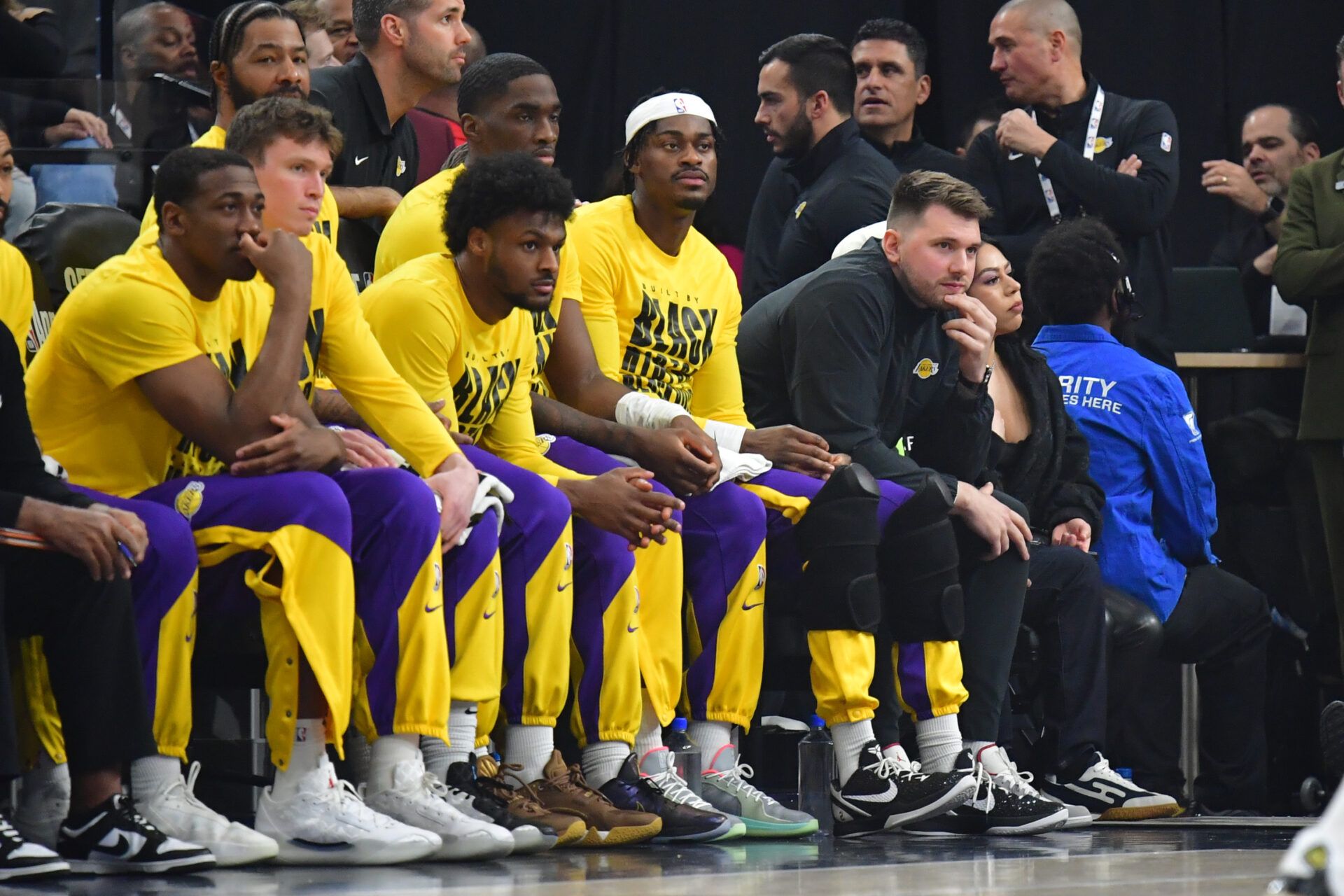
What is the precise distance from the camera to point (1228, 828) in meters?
4.30

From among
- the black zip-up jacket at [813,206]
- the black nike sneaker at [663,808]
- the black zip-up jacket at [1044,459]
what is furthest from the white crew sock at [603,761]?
the black zip-up jacket at [813,206]

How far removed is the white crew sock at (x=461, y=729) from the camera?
11.5 feet

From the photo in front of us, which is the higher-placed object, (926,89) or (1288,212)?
(926,89)

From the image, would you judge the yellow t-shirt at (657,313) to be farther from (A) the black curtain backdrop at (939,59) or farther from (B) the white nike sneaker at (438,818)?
(A) the black curtain backdrop at (939,59)

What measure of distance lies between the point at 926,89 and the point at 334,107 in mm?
2203

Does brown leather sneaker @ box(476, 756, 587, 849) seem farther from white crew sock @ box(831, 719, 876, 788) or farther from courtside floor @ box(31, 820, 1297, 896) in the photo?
white crew sock @ box(831, 719, 876, 788)

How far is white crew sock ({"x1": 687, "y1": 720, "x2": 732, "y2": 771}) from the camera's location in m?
3.92

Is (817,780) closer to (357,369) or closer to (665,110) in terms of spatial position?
(357,369)

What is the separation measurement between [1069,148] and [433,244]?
2207 mm

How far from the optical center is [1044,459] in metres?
4.80

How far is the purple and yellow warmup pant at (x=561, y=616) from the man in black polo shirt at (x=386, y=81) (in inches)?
45.6

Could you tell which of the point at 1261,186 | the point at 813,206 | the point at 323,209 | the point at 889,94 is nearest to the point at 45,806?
the point at 323,209

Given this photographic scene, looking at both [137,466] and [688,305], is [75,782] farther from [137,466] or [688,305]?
[688,305]

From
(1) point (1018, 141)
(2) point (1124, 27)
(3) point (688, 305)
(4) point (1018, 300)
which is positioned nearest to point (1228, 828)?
(4) point (1018, 300)
